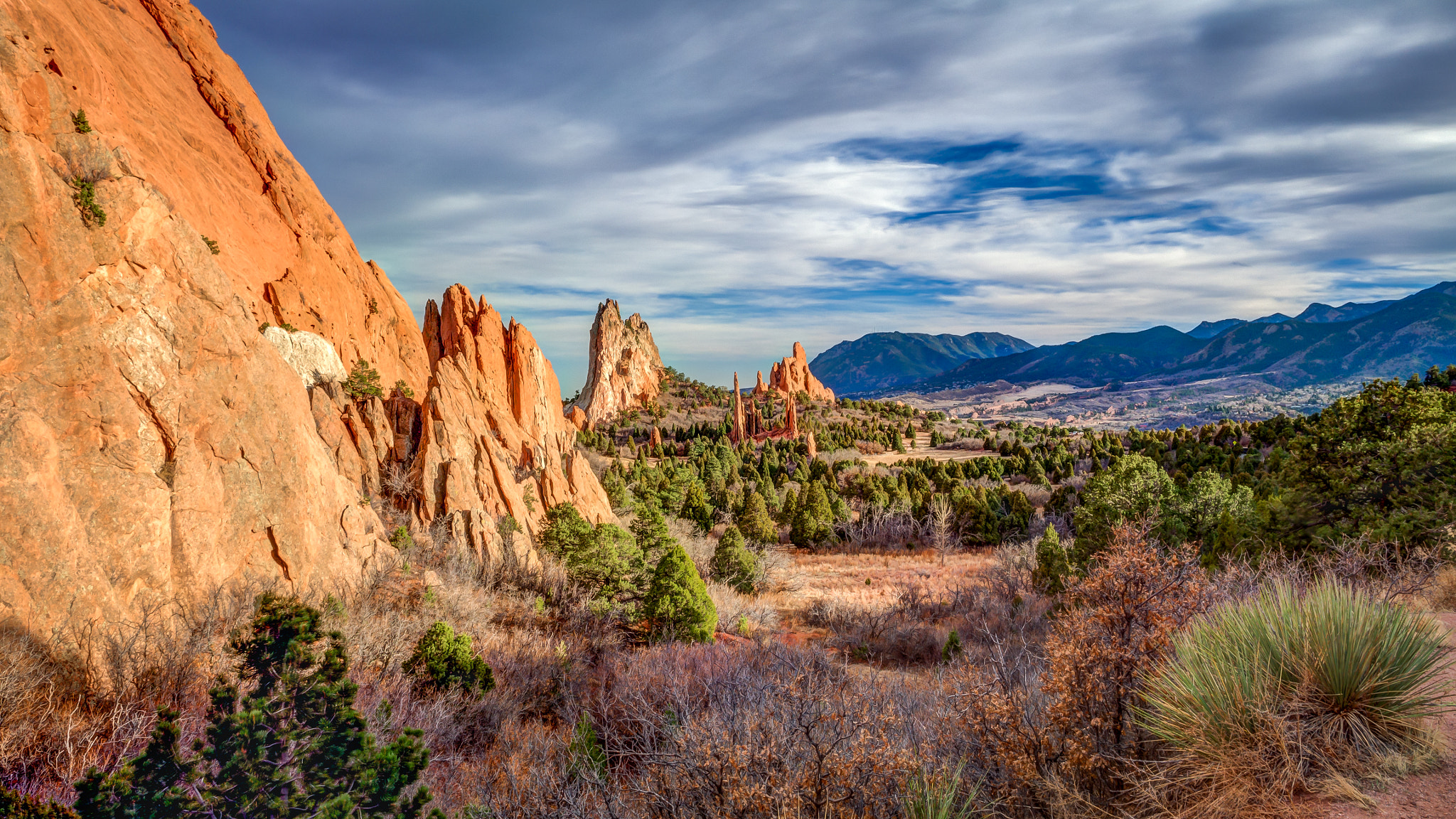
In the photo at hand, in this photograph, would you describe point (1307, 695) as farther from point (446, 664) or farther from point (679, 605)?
point (679, 605)

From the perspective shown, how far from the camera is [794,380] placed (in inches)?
5753

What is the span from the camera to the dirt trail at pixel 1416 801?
4332 millimetres

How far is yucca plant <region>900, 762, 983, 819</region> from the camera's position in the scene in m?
5.14

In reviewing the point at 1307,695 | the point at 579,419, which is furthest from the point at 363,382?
the point at 579,419

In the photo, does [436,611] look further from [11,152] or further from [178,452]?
[11,152]

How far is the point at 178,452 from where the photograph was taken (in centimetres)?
1066

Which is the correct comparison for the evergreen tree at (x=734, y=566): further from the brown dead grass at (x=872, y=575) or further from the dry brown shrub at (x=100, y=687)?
the dry brown shrub at (x=100, y=687)

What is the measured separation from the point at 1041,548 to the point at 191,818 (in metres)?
27.1

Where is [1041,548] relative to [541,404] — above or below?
below

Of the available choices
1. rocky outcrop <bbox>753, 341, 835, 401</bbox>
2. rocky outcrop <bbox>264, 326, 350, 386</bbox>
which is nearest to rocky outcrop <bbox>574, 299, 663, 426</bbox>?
rocky outcrop <bbox>753, 341, 835, 401</bbox>

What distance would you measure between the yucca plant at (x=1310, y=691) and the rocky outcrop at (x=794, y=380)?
127 metres

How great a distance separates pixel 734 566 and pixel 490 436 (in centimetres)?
1188

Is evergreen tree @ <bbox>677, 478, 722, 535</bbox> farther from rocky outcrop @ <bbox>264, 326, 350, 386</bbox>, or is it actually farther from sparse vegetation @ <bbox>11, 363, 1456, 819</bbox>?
rocky outcrop @ <bbox>264, 326, 350, 386</bbox>

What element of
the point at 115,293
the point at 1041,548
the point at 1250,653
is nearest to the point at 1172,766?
the point at 1250,653
